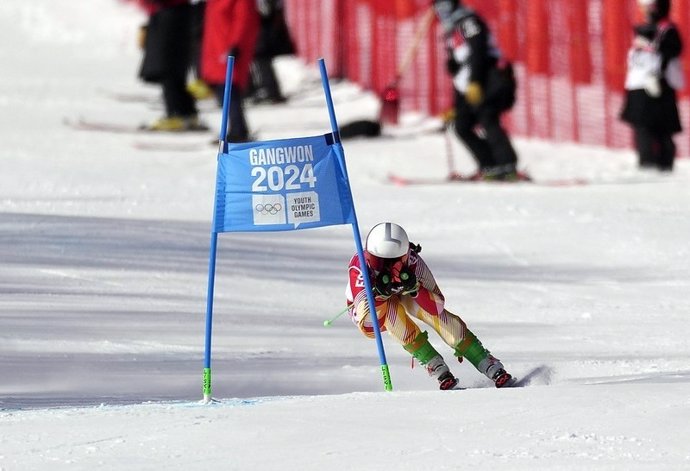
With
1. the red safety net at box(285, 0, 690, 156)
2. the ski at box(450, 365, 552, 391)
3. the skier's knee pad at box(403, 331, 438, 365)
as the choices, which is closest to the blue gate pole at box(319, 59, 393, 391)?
the skier's knee pad at box(403, 331, 438, 365)

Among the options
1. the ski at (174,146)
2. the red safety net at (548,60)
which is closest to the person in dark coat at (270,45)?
the red safety net at (548,60)

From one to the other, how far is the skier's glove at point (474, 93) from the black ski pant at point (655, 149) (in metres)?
1.32

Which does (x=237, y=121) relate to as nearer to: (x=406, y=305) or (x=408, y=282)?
(x=406, y=305)

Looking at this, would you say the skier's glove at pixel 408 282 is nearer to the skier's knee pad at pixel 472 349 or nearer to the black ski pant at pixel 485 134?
the skier's knee pad at pixel 472 349

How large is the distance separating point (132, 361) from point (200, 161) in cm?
837

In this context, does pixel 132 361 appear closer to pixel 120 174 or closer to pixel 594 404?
pixel 594 404

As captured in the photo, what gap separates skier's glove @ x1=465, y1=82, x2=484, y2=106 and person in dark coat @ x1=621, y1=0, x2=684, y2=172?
4.03 feet

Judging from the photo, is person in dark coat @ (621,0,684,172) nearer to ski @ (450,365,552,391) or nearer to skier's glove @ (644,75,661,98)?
skier's glove @ (644,75,661,98)

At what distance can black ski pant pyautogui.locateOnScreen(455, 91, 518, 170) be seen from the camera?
48.4 ft

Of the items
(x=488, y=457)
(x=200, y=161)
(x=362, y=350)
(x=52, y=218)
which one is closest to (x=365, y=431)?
(x=488, y=457)

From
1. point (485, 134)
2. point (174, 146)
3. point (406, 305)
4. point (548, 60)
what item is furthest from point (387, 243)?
point (548, 60)

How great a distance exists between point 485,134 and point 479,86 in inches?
16.7

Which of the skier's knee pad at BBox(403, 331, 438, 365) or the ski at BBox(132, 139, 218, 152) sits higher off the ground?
the skier's knee pad at BBox(403, 331, 438, 365)

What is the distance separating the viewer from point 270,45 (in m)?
21.8
